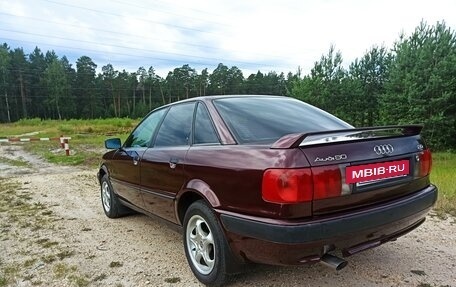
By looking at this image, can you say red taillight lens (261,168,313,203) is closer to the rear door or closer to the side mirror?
the rear door

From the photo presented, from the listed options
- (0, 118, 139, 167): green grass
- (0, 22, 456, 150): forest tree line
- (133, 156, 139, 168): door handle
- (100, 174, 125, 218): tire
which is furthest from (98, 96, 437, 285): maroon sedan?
(0, 22, 456, 150): forest tree line

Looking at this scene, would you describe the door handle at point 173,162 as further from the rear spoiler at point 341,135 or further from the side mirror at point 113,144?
the side mirror at point 113,144

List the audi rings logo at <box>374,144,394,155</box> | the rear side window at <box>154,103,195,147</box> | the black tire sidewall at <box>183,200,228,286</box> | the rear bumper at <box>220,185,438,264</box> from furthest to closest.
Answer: the rear side window at <box>154,103,195,147</box>, the black tire sidewall at <box>183,200,228,286</box>, the audi rings logo at <box>374,144,394,155</box>, the rear bumper at <box>220,185,438,264</box>

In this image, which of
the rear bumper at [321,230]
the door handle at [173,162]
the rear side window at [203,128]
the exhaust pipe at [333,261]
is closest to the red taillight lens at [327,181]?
the rear bumper at [321,230]

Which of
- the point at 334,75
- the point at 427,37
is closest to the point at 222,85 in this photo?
the point at 334,75

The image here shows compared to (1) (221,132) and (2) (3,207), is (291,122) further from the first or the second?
(2) (3,207)

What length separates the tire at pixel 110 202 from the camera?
503 cm

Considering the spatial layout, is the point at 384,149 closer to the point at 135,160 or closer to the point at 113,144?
the point at 135,160

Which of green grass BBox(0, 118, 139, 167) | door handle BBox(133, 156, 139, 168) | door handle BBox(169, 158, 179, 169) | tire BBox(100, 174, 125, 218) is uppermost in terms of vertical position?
door handle BBox(169, 158, 179, 169)

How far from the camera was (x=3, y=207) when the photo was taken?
6059mm

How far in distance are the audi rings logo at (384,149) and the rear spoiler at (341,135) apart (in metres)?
0.08

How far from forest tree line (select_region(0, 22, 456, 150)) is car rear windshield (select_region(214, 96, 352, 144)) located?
858 inches

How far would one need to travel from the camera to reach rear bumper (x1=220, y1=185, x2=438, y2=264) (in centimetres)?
218

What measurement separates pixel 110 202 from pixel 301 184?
3717 mm
